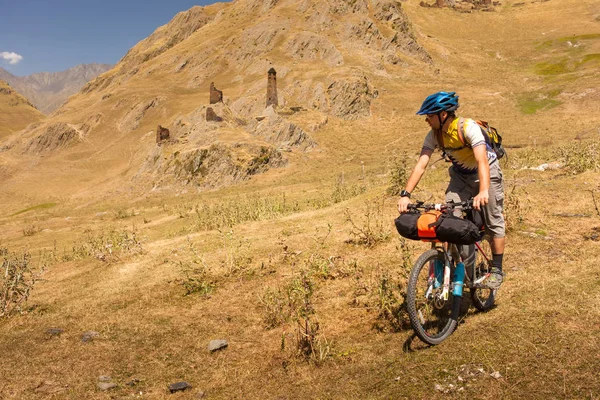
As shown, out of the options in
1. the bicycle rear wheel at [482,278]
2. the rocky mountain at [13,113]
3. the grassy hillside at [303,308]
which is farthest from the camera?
the rocky mountain at [13,113]

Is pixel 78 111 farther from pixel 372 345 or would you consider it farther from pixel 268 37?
pixel 372 345

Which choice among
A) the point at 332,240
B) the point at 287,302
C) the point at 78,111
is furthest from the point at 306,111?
the point at 78,111

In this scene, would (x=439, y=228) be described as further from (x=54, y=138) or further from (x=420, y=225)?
(x=54, y=138)

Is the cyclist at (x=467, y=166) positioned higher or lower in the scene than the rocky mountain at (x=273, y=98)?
lower

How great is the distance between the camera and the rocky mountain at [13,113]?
111 m

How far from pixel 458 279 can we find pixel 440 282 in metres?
0.22

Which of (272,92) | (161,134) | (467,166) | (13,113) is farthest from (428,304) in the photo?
(13,113)

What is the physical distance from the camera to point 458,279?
4.86m

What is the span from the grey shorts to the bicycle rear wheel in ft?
1.02

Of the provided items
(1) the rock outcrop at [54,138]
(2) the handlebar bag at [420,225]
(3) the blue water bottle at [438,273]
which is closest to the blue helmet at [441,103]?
(2) the handlebar bag at [420,225]

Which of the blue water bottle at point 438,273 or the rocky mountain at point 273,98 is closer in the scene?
the blue water bottle at point 438,273

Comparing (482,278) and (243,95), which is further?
(243,95)

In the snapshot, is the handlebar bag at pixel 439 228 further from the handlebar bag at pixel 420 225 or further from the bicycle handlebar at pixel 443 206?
the bicycle handlebar at pixel 443 206

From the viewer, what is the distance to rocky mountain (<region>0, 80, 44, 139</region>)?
111000 mm
